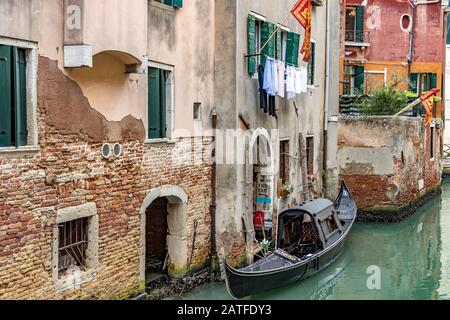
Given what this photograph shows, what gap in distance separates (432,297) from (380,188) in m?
6.94

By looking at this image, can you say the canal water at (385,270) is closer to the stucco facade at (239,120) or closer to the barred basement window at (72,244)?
the stucco facade at (239,120)

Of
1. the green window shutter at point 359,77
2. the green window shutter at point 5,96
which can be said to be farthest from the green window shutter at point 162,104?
the green window shutter at point 359,77

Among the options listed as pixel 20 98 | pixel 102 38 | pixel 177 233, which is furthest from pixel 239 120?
pixel 20 98

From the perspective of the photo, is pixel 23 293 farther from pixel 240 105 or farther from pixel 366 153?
pixel 366 153

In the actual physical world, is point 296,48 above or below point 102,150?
above

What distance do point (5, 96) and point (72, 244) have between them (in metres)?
2.20

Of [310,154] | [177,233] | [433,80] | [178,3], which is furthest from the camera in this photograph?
[433,80]

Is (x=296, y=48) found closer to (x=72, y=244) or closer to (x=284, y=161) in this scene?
(x=284, y=161)

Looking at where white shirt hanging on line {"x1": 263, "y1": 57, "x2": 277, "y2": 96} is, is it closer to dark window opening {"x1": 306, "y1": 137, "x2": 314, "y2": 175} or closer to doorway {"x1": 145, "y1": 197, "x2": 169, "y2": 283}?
doorway {"x1": 145, "y1": 197, "x2": 169, "y2": 283}

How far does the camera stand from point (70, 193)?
26.5ft

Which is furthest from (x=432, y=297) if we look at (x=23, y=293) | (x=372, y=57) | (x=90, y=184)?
(x=372, y=57)

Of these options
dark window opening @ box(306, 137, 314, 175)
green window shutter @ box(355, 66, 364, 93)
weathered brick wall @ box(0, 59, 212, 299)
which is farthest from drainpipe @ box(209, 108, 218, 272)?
A: green window shutter @ box(355, 66, 364, 93)

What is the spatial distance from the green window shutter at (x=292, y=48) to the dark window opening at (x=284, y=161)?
5.82ft

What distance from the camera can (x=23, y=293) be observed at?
289 inches
